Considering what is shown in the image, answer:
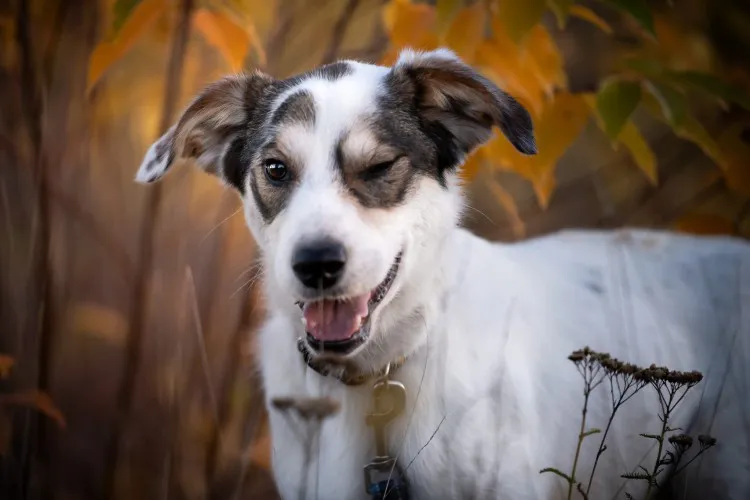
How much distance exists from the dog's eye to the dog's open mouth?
45 cm

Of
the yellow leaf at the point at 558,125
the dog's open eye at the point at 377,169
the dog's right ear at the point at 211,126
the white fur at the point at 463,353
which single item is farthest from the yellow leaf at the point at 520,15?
the dog's right ear at the point at 211,126

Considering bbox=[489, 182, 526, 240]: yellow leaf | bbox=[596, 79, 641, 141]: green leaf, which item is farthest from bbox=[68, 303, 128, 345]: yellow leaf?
bbox=[596, 79, 641, 141]: green leaf

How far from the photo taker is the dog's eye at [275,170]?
2225 mm

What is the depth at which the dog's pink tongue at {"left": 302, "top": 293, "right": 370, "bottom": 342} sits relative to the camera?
6.85ft

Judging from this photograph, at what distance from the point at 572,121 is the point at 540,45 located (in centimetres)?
35

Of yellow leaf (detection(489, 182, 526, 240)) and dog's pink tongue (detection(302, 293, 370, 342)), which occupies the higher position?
yellow leaf (detection(489, 182, 526, 240))

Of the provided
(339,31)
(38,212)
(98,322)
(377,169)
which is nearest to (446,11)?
(339,31)

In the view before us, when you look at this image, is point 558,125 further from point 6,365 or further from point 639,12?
point 6,365

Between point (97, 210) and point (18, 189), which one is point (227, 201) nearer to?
point (97, 210)

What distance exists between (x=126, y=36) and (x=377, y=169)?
1236 mm

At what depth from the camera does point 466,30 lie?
105 inches

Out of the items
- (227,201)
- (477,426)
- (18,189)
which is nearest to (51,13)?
(18,189)

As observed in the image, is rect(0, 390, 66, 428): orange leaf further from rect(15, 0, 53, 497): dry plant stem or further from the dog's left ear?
the dog's left ear

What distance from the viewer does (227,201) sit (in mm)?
3248
